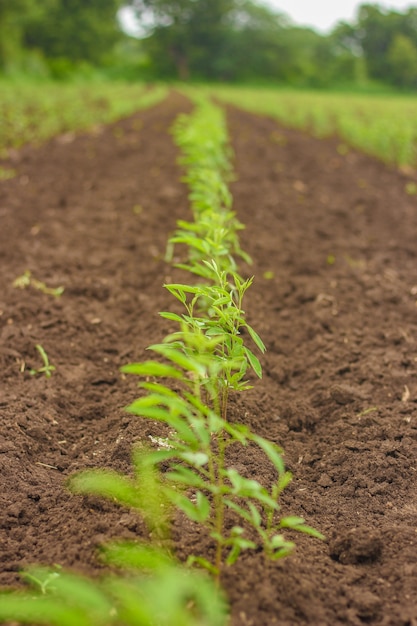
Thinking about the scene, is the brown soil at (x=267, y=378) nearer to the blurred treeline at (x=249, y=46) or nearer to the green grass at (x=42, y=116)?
the green grass at (x=42, y=116)

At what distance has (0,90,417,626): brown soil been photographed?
178cm

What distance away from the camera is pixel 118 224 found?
5.53 meters

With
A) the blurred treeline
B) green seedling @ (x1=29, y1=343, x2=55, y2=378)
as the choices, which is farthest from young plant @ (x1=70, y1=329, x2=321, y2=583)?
the blurred treeline

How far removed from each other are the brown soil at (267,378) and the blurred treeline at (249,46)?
122ft

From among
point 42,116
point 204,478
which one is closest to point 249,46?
point 42,116

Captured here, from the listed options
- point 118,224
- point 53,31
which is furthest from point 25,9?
point 118,224

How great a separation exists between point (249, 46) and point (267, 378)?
59.0 metres

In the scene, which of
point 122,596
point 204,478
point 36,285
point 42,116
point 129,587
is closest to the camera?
point 122,596

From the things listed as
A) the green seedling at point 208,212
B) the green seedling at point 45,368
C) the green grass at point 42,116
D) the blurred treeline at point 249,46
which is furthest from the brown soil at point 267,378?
the blurred treeline at point 249,46

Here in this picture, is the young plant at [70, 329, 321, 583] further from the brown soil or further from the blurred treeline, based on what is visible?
the blurred treeline

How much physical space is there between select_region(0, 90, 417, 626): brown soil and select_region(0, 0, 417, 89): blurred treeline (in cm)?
3714

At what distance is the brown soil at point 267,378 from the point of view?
178cm

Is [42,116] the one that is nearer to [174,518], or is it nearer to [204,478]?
[204,478]

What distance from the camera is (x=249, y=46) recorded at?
55844 mm
